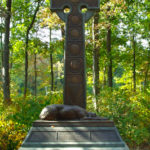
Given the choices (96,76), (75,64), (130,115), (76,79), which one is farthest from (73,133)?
(96,76)

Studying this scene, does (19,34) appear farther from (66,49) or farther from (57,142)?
(57,142)

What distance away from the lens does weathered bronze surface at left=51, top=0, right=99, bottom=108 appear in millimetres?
6609

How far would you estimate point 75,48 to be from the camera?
267 inches

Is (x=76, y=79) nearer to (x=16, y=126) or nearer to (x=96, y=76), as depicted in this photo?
(x=16, y=126)

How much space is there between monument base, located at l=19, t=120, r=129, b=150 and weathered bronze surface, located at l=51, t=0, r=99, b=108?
4.61ft

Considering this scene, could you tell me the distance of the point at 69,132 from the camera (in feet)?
16.6

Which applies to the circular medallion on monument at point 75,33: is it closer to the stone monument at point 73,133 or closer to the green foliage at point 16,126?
the stone monument at point 73,133

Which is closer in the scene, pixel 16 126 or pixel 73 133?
pixel 73 133

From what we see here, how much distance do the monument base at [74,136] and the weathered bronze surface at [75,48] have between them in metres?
1.41

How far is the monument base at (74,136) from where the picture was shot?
15.5 ft

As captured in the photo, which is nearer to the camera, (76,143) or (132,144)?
(76,143)

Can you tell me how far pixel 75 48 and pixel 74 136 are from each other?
286 centimetres

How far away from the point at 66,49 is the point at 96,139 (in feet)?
9.84

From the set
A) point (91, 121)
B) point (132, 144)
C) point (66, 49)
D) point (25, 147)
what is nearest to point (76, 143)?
point (91, 121)
